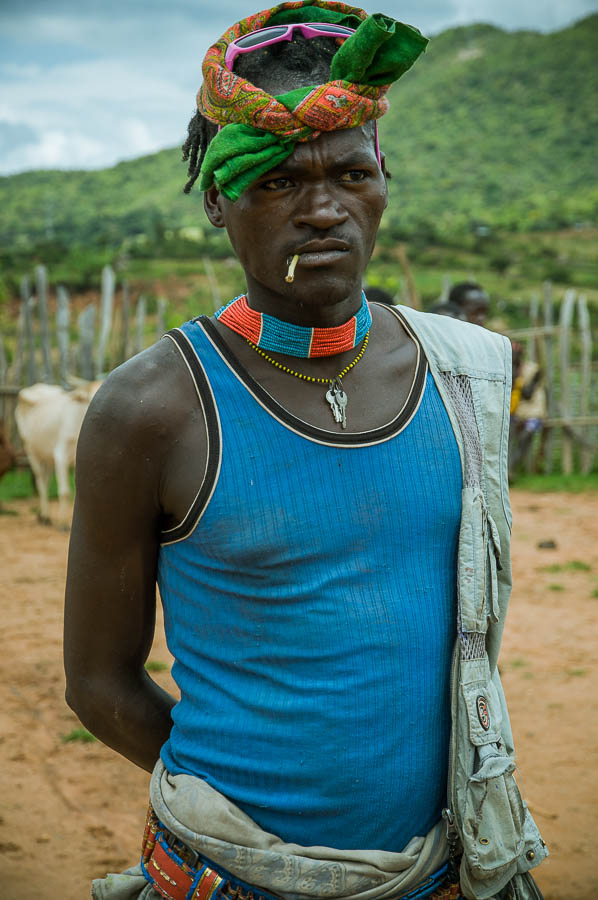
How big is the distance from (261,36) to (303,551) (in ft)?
2.64

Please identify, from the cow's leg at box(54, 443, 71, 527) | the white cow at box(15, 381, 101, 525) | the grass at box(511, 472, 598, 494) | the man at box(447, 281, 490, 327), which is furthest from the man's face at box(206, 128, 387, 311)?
the grass at box(511, 472, 598, 494)

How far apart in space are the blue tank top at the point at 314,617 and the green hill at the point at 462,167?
32254mm

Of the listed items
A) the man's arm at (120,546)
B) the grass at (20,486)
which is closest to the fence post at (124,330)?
the grass at (20,486)

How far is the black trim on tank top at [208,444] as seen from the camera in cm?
130

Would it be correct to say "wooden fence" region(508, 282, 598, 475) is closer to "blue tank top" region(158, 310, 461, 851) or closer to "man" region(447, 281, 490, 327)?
"man" region(447, 281, 490, 327)

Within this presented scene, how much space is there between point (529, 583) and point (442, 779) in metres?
5.93

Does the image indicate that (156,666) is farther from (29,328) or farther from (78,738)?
(29,328)

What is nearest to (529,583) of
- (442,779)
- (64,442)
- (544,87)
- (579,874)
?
(579,874)

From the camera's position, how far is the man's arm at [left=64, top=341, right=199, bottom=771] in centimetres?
131

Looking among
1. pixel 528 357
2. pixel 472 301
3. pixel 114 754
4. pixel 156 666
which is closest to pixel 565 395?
pixel 528 357

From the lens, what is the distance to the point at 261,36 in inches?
54.7

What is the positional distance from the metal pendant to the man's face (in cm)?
14

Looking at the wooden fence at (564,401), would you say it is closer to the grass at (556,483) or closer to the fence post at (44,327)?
the grass at (556,483)

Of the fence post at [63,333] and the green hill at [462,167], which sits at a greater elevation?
the green hill at [462,167]
